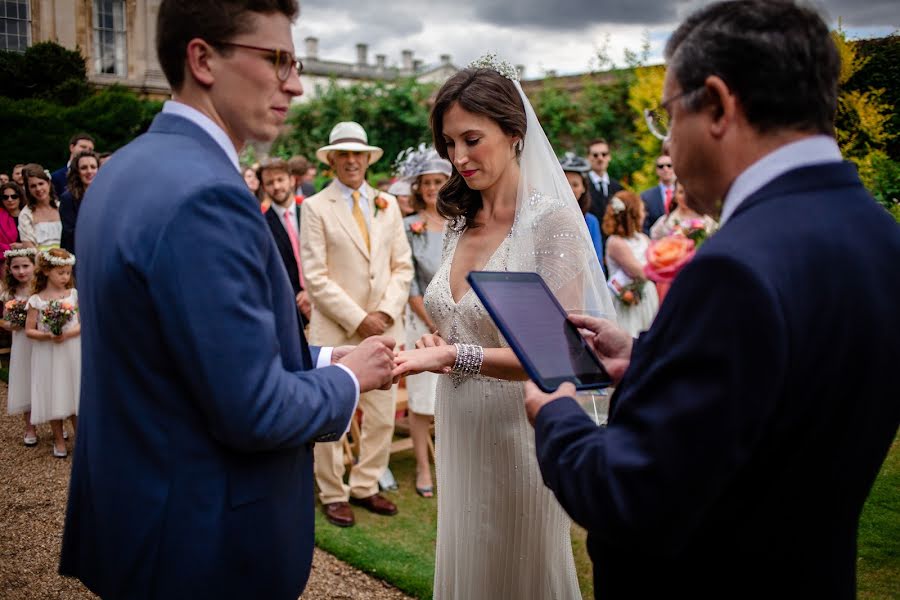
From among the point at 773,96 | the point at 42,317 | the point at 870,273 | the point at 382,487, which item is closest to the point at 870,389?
the point at 870,273

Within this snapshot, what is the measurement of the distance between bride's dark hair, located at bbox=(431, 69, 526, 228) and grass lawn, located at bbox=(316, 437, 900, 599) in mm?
2239

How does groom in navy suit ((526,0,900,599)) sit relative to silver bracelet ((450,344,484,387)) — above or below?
above

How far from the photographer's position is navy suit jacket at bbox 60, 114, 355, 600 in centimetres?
160

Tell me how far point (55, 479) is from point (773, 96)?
6.09 meters

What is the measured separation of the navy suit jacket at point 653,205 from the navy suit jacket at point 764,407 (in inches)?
284

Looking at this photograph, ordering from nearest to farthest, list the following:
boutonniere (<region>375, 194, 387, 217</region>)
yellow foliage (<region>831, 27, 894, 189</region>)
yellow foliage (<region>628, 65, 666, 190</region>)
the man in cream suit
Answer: the man in cream suit → boutonniere (<region>375, 194, 387, 217</region>) → yellow foliage (<region>831, 27, 894, 189</region>) → yellow foliage (<region>628, 65, 666, 190</region>)

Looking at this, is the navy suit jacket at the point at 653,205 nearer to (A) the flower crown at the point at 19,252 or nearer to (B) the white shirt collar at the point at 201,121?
(A) the flower crown at the point at 19,252

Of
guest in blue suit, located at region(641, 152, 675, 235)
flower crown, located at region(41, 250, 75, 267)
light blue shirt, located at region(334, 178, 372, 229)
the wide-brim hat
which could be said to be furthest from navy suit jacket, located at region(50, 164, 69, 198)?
guest in blue suit, located at region(641, 152, 675, 235)

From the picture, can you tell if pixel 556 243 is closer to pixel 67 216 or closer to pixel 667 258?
pixel 667 258

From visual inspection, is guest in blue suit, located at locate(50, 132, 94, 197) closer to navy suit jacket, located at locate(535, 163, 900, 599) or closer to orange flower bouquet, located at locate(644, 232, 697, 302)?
orange flower bouquet, located at locate(644, 232, 697, 302)

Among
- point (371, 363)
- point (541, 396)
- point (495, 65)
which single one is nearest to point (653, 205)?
point (495, 65)

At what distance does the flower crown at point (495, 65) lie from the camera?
132 inches

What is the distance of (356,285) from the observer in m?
5.93

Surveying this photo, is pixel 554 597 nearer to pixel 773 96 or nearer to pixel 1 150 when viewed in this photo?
pixel 773 96
